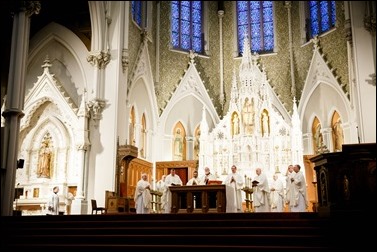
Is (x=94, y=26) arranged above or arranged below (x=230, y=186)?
above

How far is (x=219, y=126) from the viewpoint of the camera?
21547mm

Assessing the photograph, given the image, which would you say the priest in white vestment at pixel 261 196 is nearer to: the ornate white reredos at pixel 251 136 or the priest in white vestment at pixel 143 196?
the priest in white vestment at pixel 143 196

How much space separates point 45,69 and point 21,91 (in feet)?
21.4

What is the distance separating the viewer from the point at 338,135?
20.8 metres

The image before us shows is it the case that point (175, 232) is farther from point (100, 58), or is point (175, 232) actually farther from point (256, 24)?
point (256, 24)

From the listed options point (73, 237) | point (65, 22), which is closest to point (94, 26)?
point (65, 22)

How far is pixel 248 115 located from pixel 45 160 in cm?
921

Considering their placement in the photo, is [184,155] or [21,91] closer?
[21,91]

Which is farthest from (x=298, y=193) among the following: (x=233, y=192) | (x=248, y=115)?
(x=248, y=115)

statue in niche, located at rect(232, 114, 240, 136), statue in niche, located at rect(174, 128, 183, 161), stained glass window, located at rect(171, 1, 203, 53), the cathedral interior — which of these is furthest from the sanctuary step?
stained glass window, located at rect(171, 1, 203, 53)

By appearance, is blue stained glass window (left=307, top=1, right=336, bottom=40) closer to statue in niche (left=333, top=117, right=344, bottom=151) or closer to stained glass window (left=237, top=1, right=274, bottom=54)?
stained glass window (left=237, top=1, right=274, bottom=54)

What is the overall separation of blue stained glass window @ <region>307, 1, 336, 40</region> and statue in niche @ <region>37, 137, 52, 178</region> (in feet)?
45.9

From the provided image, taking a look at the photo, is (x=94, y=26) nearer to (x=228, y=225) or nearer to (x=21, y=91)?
(x=21, y=91)

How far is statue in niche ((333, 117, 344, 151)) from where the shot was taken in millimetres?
20641
